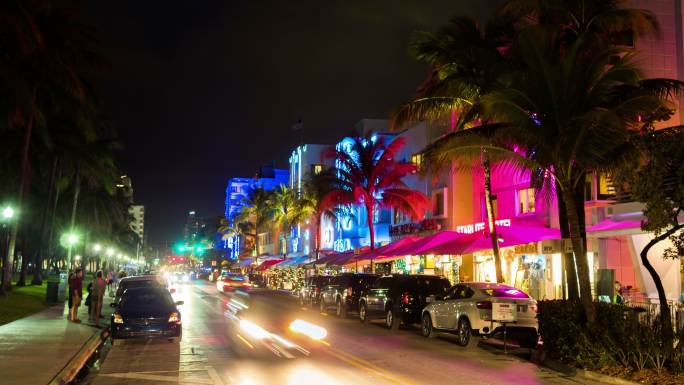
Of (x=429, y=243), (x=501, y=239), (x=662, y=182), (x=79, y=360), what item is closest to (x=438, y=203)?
(x=429, y=243)

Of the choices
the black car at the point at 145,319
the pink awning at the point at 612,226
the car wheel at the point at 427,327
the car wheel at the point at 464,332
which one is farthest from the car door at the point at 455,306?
the black car at the point at 145,319

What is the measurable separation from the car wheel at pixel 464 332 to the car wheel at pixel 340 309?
10442 mm

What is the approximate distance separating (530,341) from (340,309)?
1240 centimetres

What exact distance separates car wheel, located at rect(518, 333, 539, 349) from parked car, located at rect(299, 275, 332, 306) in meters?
15.1

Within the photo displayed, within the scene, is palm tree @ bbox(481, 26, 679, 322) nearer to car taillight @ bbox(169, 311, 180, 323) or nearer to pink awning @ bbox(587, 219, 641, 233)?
pink awning @ bbox(587, 219, 641, 233)

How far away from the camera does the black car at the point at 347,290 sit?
2744 centimetres

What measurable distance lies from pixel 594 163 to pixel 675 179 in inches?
112

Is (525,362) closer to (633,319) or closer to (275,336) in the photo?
(633,319)

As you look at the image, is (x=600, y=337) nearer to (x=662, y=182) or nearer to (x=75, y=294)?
(x=662, y=182)

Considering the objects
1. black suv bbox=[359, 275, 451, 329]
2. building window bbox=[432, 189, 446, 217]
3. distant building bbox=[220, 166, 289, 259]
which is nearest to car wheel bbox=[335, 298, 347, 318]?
black suv bbox=[359, 275, 451, 329]

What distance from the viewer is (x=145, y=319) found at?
1681cm

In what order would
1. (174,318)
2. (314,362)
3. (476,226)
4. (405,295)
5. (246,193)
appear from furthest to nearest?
(246,193) < (476,226) < (405,295) < (174,318) < (314,362)

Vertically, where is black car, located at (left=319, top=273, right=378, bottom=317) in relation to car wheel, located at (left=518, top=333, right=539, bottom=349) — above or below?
above

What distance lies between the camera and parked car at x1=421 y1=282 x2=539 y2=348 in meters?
17.0
